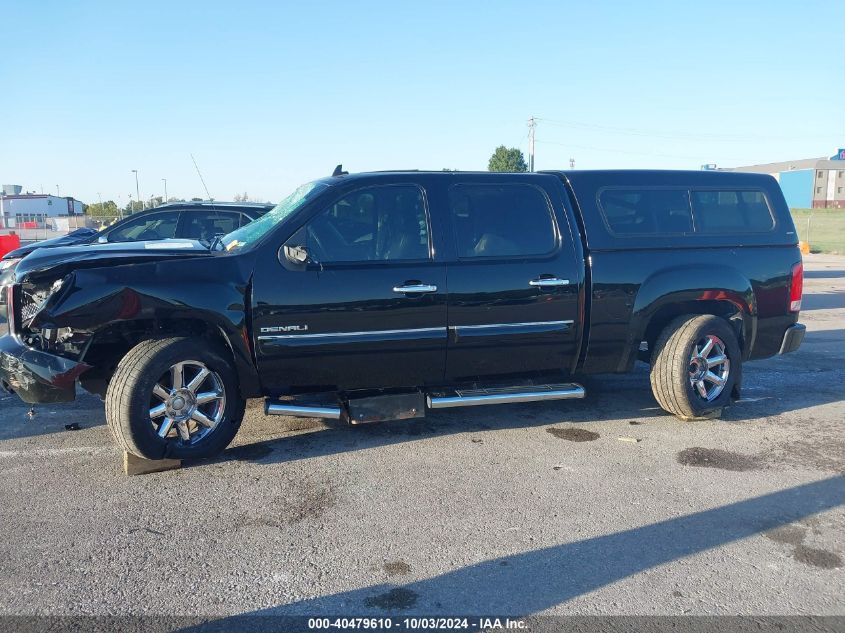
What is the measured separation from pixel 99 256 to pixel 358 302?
176 centimetres

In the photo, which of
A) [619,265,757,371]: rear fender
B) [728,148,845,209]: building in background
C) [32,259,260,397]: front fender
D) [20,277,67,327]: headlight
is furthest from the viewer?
[728,148,845,209]: building in background

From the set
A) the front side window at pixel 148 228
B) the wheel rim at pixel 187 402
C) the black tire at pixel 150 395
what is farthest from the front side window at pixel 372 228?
the front side window at pixel 148 228

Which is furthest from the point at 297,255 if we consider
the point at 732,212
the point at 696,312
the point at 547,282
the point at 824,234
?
the point at 824,234

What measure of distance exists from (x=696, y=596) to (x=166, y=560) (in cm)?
253

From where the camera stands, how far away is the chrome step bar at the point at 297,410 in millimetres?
4469

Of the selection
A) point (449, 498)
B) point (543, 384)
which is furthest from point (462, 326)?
point (449, 498)

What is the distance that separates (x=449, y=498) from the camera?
154 inches

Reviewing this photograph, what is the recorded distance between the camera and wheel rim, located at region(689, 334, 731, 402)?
534 cm

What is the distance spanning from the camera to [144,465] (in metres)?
4.29

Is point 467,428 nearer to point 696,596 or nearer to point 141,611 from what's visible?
point 696,596

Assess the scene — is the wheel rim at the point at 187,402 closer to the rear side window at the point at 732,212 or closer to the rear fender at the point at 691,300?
the rear fender at the point at 691,300

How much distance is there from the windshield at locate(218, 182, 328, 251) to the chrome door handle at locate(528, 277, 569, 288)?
170 centimetres

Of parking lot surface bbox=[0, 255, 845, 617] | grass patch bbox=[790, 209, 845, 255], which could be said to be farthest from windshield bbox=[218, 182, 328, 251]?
grass patch bbox=[790, 209, 845, 255]

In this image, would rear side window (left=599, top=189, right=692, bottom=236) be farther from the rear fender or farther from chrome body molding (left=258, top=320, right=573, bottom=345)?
chrome body molding (left=258, top=320, right=573, bottom=345)
